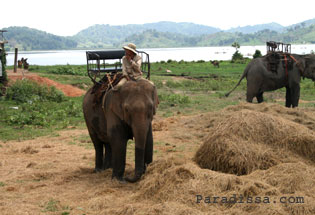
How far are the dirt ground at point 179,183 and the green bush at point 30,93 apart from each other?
928cm

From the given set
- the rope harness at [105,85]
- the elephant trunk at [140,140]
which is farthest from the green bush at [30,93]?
the elephant trunk at [140,140]

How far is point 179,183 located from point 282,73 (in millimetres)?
10639

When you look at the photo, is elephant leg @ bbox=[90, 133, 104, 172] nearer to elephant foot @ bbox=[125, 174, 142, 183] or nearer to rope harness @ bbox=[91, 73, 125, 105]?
rope harness @ bbox=[91, 73, 125, 105]

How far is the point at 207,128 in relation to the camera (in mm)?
13227

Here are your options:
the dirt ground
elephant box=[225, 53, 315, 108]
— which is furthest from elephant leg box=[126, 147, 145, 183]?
elephant box=[225, 53, 315, 108]

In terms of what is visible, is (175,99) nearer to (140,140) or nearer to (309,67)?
(309,67)

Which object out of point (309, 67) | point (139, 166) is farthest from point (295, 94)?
point (139, 166)

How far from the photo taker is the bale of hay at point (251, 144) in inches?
290

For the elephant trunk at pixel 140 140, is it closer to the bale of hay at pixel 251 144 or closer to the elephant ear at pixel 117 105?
the elephant ear at pixel 117 105

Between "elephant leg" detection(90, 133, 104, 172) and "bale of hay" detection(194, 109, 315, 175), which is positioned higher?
"bale of hay" detection(194, 109, 315, 175)

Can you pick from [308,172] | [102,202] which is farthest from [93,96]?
[308,172]

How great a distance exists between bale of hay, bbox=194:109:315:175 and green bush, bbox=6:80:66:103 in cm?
1303

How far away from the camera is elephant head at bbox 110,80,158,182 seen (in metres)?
6.91

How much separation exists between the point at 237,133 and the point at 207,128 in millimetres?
5504
